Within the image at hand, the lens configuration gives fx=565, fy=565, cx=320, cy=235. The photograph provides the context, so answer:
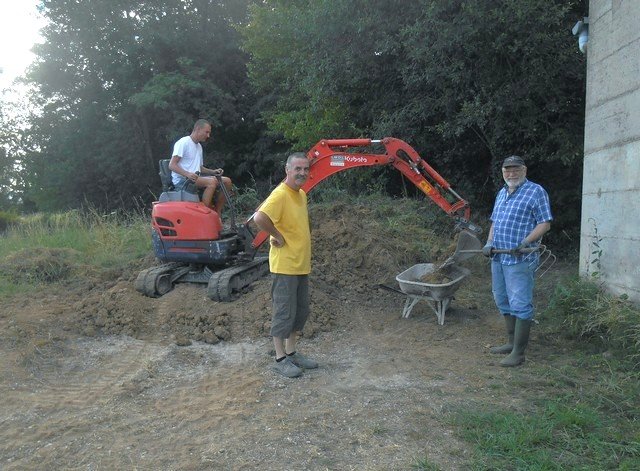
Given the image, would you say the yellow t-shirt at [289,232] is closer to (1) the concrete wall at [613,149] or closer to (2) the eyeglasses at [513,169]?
(2) the eyeglasses at [513,169]

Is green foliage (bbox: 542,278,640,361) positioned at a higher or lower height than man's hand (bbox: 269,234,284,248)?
lower

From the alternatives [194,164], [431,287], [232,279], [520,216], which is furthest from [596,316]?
[194,164]

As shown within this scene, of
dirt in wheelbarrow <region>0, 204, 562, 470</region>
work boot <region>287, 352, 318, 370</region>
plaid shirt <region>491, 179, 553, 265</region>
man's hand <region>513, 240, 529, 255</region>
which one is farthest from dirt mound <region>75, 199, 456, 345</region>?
man's hand <region>513, 240, 529, 255</region>

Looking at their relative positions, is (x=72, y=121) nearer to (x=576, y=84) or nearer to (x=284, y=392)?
(x=576, y=84)

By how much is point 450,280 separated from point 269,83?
13910 millimetres

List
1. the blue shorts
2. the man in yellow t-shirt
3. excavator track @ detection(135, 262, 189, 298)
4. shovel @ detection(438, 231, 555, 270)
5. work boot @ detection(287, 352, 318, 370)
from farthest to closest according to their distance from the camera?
1. excavator track @ detection(135, 262, 189, 298)
2. shovel @ detection(438, 231, 555, 270)
3. work boot @ detection(287, 352, 318, 370)
4. the blue shorts
5. the man in yellow t-shirt

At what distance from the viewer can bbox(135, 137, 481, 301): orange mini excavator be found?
23.7 ft

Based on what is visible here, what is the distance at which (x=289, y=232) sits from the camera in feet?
16.5

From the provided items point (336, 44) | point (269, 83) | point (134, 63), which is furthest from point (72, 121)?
point (336, 44)

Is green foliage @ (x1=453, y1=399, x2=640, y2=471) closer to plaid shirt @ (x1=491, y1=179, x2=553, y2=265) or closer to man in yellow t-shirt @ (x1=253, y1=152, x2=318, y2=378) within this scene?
plaid shirt @ (x1=491, y1=179, x2=553, y2=265)

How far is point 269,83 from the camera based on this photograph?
19109mm

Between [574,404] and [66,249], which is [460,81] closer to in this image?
[574,404]

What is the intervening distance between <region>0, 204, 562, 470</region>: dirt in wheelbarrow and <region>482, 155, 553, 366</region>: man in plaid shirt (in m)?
0.48

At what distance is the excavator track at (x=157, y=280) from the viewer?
7.59m
